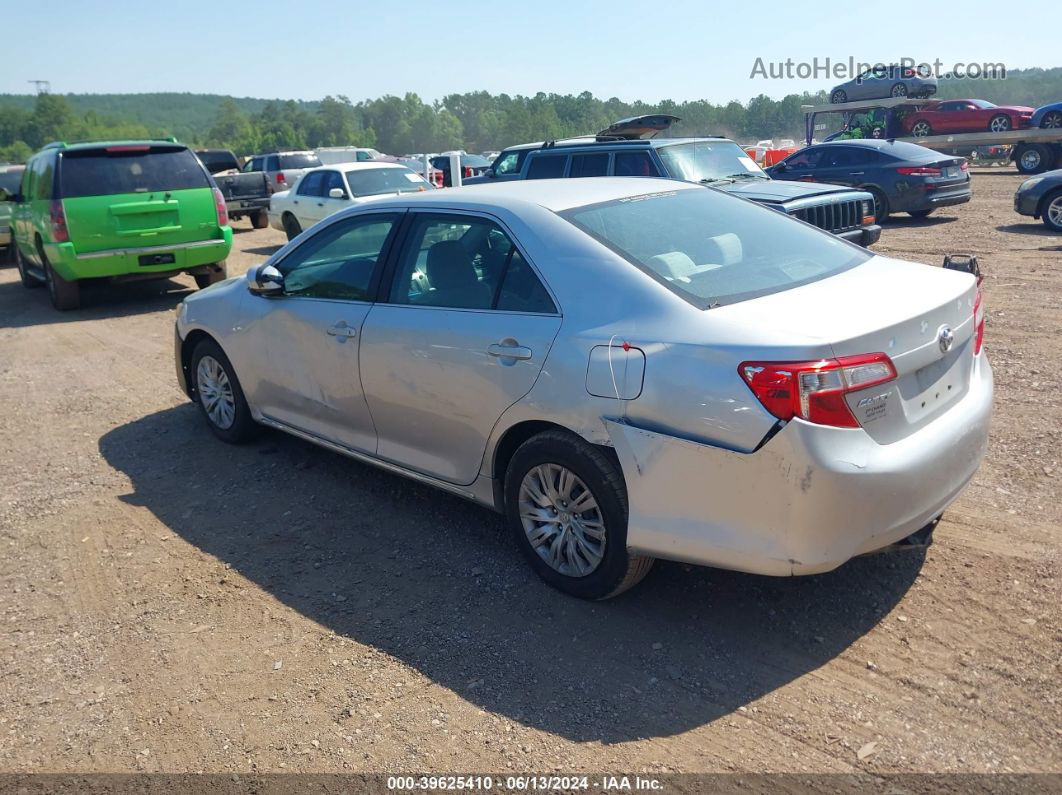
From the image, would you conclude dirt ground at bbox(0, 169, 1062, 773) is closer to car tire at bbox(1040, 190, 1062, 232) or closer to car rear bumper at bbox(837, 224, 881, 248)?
car rear bumper at bbox(837, 224, 881, 248)

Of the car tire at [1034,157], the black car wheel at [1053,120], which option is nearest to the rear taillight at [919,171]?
the car tire at [1034,157]

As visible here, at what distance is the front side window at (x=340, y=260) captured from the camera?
4754 millimetres

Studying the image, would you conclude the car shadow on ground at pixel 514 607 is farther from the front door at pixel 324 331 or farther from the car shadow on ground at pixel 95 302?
the car shadow on ground at pixel 95 302

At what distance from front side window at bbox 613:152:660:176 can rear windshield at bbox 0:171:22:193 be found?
12372 millimetres

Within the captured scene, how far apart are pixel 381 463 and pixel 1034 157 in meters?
26.8

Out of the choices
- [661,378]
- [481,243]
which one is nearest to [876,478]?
[661,378]

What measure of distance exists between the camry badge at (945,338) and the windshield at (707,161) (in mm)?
7244

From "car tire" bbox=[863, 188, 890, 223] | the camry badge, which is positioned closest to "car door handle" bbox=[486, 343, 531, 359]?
the camry badge

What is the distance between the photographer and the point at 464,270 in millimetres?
4270

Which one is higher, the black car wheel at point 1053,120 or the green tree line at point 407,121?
the green tree line at point 407,121

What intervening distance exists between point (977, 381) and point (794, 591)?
1.19 metres

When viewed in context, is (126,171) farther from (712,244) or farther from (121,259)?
(712,244)

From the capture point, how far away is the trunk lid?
123 inches

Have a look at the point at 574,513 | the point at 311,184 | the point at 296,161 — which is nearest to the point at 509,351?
the point at 574,513
